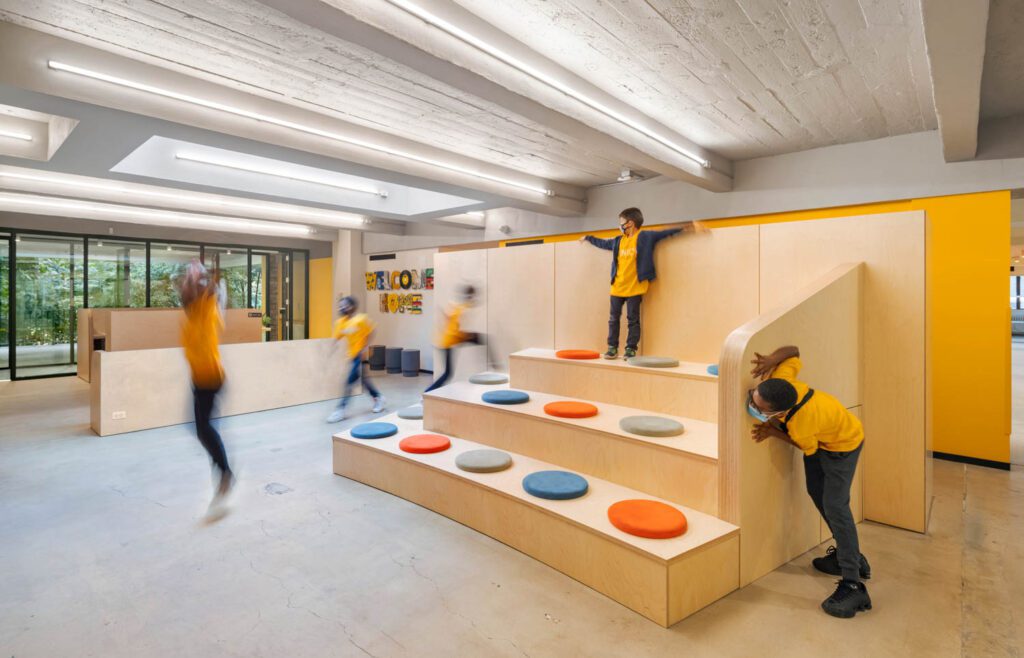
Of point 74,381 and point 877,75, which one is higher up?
point 877,75

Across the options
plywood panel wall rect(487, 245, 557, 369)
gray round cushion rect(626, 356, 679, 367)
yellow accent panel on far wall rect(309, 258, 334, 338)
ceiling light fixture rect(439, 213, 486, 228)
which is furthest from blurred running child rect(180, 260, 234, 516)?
yellow accent panel on far wall rect(309, 258, 334, 338)

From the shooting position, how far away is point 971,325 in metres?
4.88

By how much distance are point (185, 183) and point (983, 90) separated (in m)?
7.78

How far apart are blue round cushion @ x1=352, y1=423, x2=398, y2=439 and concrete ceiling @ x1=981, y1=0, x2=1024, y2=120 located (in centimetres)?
517

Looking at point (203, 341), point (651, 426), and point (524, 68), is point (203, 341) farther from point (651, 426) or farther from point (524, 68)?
point (651, 426)

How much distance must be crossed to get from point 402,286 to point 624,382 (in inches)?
323

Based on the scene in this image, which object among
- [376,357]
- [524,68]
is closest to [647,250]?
[524,68]

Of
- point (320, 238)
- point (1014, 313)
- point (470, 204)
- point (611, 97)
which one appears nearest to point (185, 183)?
point (470, 204)

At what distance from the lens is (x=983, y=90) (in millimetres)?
4164

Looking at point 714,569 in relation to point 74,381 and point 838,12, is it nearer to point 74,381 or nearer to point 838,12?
point 838,12

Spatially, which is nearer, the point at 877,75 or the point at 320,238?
the point at 877,75

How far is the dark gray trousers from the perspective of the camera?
2.55 m

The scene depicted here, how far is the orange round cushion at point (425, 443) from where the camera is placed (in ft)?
13.2

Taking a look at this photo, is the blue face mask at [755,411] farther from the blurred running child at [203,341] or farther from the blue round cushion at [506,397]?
the blurred running child at [203,341]
